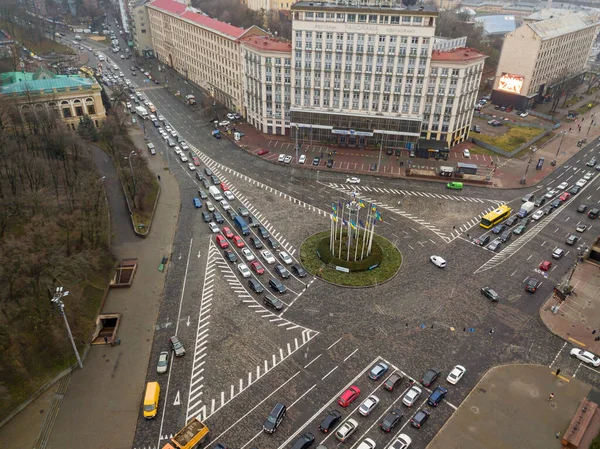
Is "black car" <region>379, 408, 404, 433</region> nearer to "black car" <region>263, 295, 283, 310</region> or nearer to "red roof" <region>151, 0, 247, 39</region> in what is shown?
"black car" <region>263, 295, 283, 310</region>

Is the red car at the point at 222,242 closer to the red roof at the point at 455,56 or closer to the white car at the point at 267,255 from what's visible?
the white car at the point at 267,255

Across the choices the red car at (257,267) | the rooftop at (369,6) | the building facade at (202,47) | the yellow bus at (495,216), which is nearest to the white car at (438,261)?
the yellow bus at (495,216)

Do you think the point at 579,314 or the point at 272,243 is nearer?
the point at 579,314

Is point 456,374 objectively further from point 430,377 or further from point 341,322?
point 341,322

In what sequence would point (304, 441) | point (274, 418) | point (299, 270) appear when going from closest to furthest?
point (304, 441)
point (274, 418)
point (299, 270)

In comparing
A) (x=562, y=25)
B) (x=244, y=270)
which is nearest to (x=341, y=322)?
(x=244, y=270)

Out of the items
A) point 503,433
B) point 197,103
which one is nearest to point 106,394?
point 503,433
